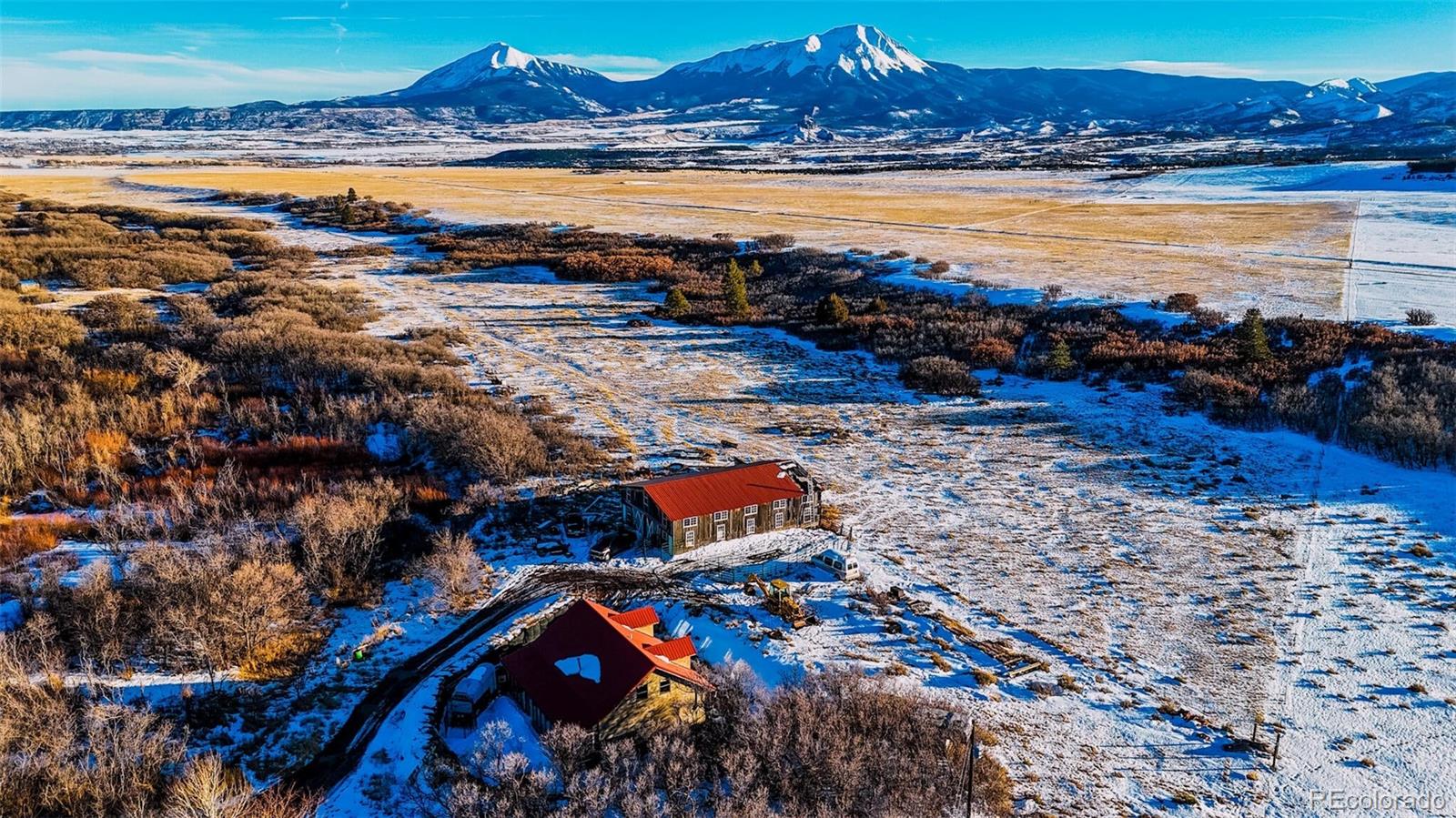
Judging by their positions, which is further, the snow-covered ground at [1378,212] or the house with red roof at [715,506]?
the snow-covered ground at [1378,212]

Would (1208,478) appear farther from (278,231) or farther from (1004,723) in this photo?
(278,231)

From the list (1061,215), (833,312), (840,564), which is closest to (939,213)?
(1061,215)

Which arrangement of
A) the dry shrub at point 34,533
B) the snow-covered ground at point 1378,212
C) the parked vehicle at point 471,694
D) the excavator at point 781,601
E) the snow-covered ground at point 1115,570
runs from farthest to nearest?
the snow-covered ground at point 1378,212 → the dry shrub at point 34,533 → the excavator at point 781,601 → the parked vehicle at point 471,694 → the snow-covered ground at point 1115,570

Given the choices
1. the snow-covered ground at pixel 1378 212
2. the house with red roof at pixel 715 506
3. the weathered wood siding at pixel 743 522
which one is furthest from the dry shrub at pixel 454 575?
the snow-covered ground at pixel 1378 212

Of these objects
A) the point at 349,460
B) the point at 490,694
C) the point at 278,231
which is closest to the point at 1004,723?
the point at 490,694

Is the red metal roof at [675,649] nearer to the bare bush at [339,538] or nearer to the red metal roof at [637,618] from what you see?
the red metal roof at [637,618]

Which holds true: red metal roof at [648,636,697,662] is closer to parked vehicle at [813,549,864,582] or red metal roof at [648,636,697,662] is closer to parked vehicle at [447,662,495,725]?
parked vehicle at [447,662,495,725]

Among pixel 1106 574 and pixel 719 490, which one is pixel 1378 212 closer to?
pixel 1106 574
